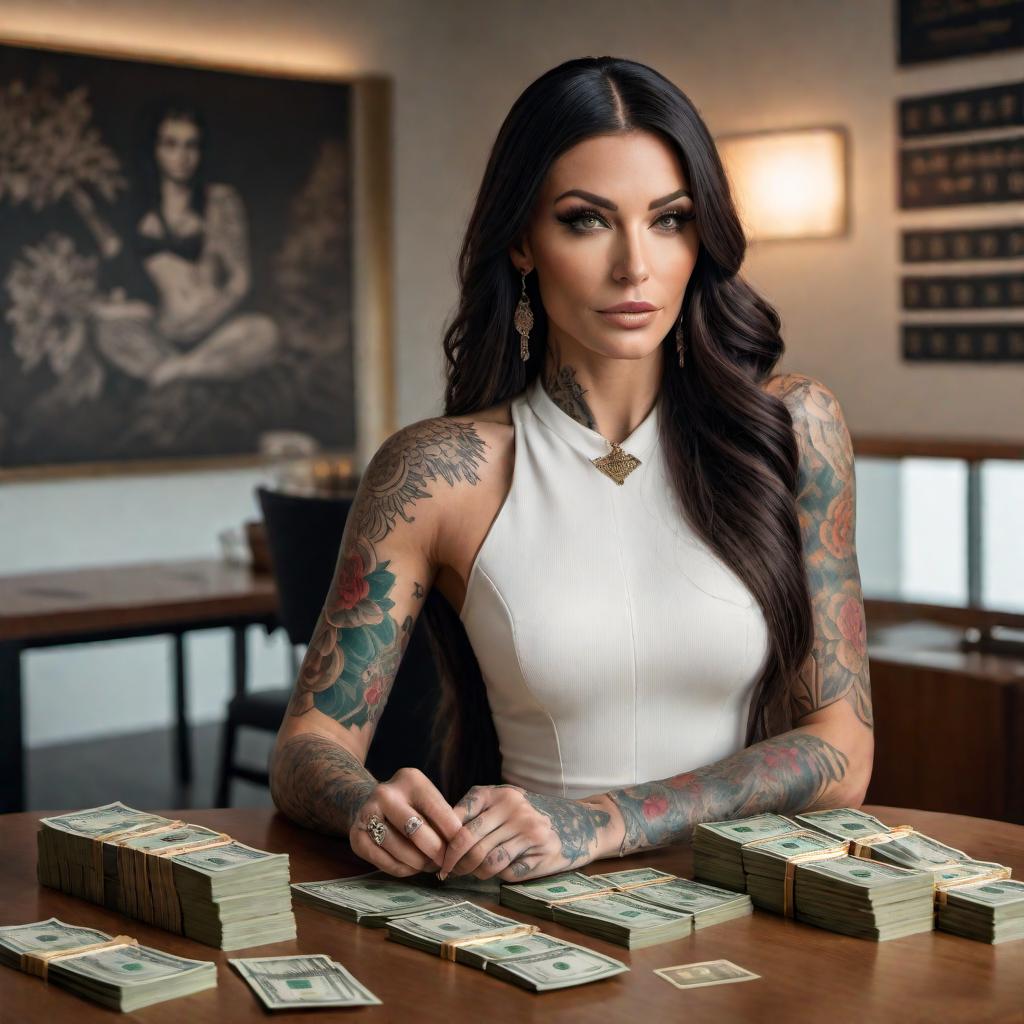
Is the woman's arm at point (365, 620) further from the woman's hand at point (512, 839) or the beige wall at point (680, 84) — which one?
the beige wall at point (680, 84)

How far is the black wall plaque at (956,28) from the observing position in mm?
4621

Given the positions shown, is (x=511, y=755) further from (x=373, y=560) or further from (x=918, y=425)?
(x=918, y=425)

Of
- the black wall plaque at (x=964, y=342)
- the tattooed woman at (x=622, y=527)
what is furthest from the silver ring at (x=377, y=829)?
the black wall plaque at (x=964, y=342)

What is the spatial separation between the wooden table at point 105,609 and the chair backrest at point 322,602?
→ 0.35 meters

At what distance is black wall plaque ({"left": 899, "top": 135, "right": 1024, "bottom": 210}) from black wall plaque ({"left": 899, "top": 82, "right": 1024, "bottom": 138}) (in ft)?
0.17

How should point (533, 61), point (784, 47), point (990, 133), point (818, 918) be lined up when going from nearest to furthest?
point (818, 918) → point (990, 133) → point (784, 47) → point (533, 61)

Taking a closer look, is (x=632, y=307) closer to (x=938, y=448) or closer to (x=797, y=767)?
(x=797, y=767)

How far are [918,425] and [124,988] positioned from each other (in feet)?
13.5

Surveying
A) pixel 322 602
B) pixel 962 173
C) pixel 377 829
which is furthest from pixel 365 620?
pixel 962 173

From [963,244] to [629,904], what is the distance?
149 inches

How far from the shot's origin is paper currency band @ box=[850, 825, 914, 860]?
4.92 ft

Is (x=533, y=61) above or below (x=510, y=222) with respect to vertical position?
above

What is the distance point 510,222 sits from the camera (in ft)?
6.40

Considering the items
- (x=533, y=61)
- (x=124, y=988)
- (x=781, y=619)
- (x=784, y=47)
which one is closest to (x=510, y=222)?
(x=781, y=619)
